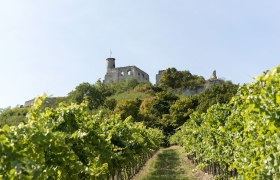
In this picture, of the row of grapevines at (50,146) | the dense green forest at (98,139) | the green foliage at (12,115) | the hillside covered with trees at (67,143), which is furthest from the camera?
the green foliage at (12,115)

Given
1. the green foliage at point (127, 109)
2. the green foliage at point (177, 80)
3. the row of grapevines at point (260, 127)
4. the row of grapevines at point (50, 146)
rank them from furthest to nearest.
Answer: the green foliage at point (177, 80) < the green foliage at point (127, 109) < the row of grapevines at point (260, 127) < the row of grapevines at point (50, 146)

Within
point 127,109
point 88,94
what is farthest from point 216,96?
point 88,94

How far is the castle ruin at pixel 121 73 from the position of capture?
90269 mm

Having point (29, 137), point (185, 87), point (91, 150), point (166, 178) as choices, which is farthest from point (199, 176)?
point (185, 87)

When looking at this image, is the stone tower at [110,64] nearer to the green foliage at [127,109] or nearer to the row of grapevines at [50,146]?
the green foliage at [127,109]

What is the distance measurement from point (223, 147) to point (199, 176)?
8.49 metres

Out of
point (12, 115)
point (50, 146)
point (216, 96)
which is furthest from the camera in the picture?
point (12, 115)

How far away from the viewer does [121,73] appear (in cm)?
9219

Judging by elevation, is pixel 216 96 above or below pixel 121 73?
below

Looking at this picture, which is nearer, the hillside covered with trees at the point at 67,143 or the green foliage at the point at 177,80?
the hillside covered with trees at the point at 67,143

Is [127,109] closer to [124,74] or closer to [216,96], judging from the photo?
[216,96]

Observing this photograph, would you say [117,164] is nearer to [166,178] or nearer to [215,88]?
[166,178]

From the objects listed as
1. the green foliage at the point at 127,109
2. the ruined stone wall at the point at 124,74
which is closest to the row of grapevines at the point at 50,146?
the green foliage at the point at 127,109

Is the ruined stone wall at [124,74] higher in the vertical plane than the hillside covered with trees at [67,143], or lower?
higher
